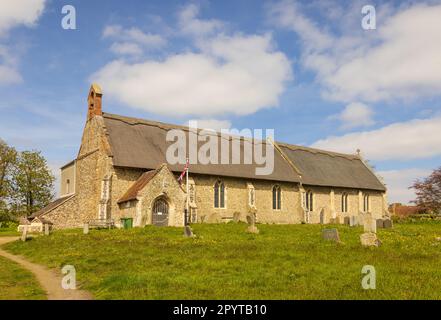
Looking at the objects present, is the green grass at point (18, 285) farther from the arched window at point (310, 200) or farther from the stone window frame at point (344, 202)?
the stone window frame at point (344, 202)

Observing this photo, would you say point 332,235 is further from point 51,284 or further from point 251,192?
point 251,192

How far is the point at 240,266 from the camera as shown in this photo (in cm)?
1323

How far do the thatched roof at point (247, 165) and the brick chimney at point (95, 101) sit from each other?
77 centimetres

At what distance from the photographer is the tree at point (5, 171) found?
163 ft

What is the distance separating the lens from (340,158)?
5431cm

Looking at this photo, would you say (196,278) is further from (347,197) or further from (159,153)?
(347,197)

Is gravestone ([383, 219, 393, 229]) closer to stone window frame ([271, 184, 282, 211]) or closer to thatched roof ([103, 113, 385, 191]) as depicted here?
thatched roof ([103, 113, 385, 191])

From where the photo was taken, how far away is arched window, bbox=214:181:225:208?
37.0 m

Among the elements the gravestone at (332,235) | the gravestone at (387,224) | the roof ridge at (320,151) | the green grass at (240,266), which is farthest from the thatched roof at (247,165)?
the gravestone at (332,235)

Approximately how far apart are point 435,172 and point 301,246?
38.7 meters

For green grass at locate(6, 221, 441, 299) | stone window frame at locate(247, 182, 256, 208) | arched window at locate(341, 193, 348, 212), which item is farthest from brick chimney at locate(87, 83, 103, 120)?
arched window at locate(341, 193, 348, 212)

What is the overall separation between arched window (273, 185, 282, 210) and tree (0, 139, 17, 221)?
31.1 meters

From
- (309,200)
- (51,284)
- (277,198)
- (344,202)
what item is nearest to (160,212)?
(277,198)
